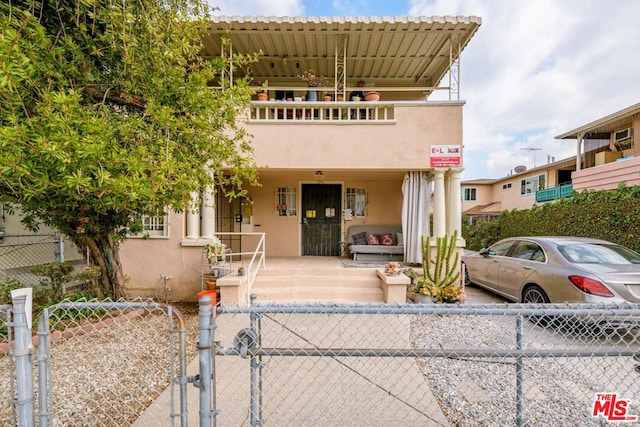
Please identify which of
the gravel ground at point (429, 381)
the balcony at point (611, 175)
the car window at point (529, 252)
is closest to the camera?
the gravel ground at point (429, 381)

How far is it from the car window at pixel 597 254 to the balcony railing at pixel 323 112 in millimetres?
4153

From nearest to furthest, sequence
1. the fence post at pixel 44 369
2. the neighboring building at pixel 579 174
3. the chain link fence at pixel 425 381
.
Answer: the fence post at pixel 44 369, the chain link fence at pixel 425 381, the neighboring building at pixel 579 174

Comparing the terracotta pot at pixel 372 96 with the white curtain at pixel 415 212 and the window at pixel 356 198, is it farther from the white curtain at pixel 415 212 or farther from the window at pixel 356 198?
the window at pixel 356 198

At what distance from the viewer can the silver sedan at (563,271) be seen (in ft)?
13.8

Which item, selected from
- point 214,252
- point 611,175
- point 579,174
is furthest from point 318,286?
point 579,174

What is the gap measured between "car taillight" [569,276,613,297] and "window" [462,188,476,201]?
72.1ft

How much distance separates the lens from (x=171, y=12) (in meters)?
3.60

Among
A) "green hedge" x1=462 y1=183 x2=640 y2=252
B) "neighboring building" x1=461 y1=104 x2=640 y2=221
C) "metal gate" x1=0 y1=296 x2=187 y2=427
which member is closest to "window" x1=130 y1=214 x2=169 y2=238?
"metal gate" x1=0 y1=296 x2=187 y2=427

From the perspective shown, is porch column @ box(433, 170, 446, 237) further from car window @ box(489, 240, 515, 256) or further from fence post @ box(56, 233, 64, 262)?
fence post @ box(56, 233, 64, 262)

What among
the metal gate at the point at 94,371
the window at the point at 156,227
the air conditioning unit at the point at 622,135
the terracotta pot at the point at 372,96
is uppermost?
the air conditioning unit at the point at 622,135

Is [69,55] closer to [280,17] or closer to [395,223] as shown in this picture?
[280,17]

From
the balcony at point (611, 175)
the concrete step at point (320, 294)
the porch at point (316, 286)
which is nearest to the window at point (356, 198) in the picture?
the porch at point (316, 286)

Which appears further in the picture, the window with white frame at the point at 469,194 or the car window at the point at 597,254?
the window with white frame at the point at 469,194

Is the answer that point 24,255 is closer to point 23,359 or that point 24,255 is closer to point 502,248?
point 23,359
